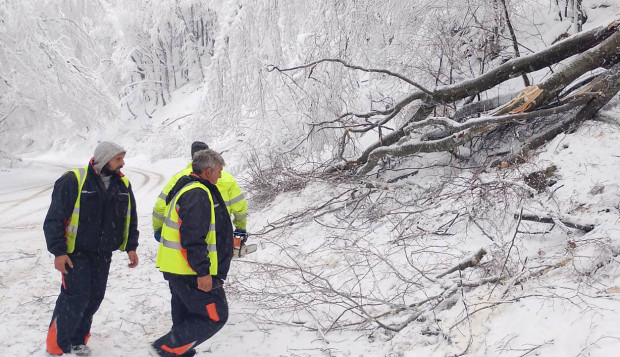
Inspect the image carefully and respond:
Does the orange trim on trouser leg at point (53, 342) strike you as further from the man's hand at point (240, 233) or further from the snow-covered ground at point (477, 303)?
the man's hand at point (240, 233)

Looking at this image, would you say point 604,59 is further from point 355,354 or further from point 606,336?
point 355,354

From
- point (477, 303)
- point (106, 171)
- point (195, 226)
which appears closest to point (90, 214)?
point (106, 171)

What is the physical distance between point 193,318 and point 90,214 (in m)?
1.10

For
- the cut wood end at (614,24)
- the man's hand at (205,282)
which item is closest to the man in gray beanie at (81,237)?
the man's hand at (205,282)

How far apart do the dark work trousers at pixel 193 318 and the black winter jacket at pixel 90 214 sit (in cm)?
69

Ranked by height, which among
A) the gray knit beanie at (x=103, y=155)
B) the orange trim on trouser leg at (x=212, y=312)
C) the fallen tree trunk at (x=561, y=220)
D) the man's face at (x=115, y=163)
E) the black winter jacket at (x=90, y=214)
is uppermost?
the gray knit beanie at (x=103, y=155)

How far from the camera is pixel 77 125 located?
15.5m

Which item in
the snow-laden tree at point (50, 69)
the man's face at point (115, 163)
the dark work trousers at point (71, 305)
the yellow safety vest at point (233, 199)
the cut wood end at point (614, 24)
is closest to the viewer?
the dark work trousers at point (71, 305)

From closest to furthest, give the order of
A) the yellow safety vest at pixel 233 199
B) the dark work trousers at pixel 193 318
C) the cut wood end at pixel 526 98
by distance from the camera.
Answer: the dark work trousers at pixel 193 318, the yellow safety vest at pixel 233 199, the cut wood end at pixel 526 98

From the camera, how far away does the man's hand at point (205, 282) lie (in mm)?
3133

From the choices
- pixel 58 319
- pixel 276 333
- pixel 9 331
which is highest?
pixel 58 319

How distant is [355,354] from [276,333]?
2.59ft

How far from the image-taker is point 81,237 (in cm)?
340

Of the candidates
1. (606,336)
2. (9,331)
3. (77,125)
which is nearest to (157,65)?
(77,125)
